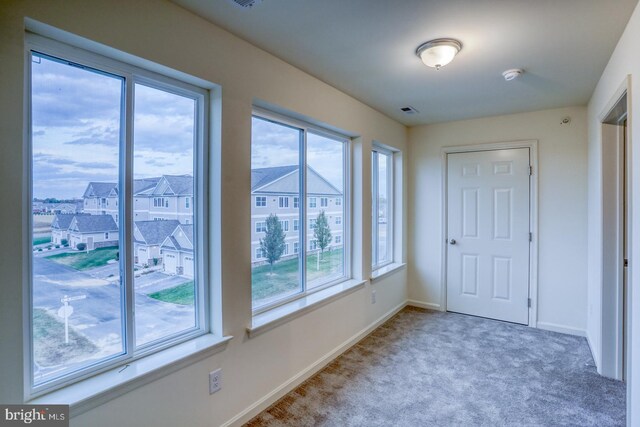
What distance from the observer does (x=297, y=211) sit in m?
2.79

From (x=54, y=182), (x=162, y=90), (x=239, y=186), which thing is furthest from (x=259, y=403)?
(x=162, y=90)

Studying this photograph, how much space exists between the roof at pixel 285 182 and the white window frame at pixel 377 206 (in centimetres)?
85

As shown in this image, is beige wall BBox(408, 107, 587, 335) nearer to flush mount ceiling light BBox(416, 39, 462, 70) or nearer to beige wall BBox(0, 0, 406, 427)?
beige wall BBox(0, 0, 406, 427)

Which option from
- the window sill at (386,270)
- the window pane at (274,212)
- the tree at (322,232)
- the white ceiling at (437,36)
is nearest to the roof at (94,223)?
the window pane at (274,212)

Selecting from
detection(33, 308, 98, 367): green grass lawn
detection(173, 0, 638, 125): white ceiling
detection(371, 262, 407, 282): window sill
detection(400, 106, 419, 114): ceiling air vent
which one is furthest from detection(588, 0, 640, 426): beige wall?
detection(33, 308, 98, 367): green grass lawn

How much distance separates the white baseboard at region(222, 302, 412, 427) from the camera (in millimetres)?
2067

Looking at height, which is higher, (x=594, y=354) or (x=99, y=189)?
(x=99, y=189)

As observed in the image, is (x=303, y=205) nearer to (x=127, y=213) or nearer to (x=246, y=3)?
(x=127, y=213)

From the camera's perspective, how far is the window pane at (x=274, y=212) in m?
2.37

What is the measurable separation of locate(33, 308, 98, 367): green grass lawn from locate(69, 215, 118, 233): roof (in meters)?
0.38

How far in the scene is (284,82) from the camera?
93.9 inches

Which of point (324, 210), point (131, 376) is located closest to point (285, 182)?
point (324, 210)

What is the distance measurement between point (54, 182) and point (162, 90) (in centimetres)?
73
